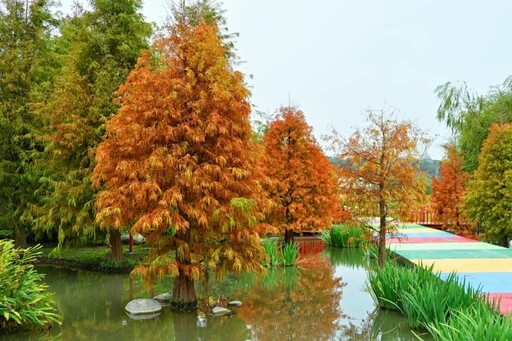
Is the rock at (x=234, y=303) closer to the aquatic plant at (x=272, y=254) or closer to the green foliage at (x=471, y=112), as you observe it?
the aquatic plant at (x=272, y=254)

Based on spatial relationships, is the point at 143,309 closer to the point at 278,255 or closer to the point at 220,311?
the point at 220,311

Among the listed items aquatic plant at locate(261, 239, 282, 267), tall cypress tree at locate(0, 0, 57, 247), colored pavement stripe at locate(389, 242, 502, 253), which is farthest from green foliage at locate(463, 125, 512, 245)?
tall cypress tree at locate(0, 0, 57, 247)

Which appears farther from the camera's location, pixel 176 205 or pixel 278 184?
pixel 278 184

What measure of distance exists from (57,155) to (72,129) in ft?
2.83

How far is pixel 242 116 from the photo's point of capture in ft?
28.1

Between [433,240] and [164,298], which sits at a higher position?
[433,240]

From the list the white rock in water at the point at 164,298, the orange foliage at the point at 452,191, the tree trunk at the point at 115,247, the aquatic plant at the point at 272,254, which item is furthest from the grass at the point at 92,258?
the orange foliage at the point at 452,191

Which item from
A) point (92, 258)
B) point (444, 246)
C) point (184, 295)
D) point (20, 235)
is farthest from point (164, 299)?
point (444, 246)

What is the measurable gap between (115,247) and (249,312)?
582cm

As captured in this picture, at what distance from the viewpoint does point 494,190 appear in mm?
15156

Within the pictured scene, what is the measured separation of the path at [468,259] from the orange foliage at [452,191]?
3.61 ft

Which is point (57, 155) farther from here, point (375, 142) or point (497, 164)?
point (497, 164)

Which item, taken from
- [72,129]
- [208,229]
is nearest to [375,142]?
[208,229]

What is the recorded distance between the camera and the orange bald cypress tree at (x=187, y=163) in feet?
26.1
